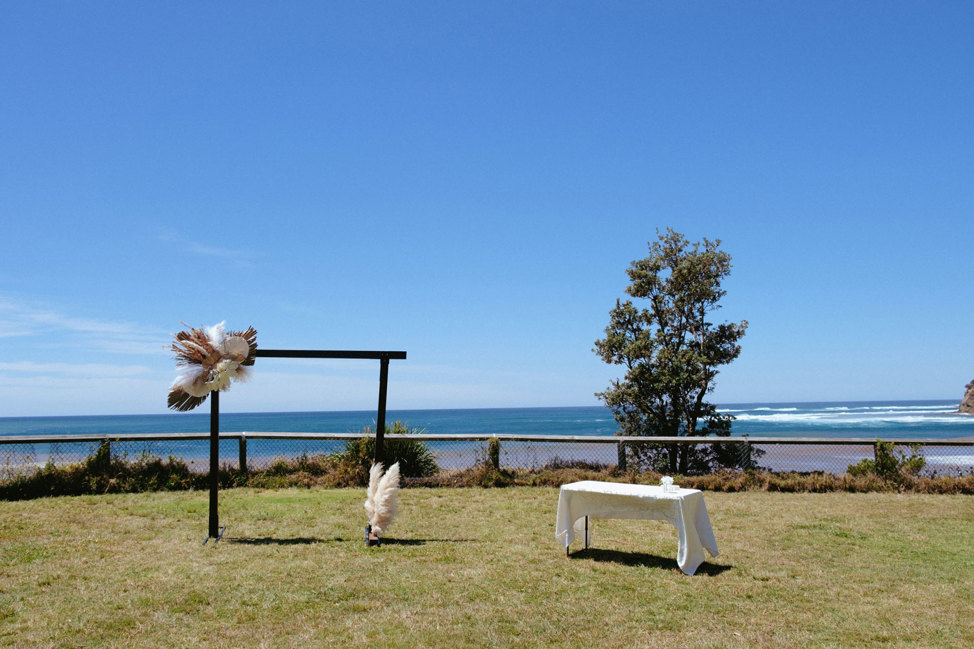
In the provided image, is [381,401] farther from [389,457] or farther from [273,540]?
[389,457]

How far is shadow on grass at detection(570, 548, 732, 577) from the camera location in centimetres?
650

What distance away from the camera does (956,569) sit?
6.39 meters

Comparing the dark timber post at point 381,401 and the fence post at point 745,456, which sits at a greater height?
the dark timber post at point 381,401

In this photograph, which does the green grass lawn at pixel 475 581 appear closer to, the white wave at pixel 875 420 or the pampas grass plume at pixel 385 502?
the pampas grass plume at pixel 385 502

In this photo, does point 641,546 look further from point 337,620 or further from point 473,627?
point 337,620

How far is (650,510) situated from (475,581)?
76.0 inches

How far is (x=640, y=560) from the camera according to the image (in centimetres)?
685

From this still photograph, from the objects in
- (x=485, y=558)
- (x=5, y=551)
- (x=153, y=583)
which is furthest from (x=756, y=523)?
(x=5, y=551)

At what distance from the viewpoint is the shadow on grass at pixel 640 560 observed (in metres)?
6.50

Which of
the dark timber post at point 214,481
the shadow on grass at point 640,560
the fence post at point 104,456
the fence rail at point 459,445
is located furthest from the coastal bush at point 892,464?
the fence post at point 104,456

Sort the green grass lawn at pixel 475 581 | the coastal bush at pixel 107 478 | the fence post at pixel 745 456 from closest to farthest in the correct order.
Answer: the green grass lawn at pixel 475 581 < the coastal bush at pixel 107 478 < the fence post at pixel 745 456

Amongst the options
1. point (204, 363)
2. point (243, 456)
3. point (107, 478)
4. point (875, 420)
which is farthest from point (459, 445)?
point (875, 420)

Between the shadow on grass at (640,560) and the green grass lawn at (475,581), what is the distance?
3 cm

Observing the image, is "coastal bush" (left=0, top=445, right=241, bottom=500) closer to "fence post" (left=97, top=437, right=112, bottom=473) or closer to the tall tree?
"fence post" (left=97, top=437, right=112, bottom=473)
